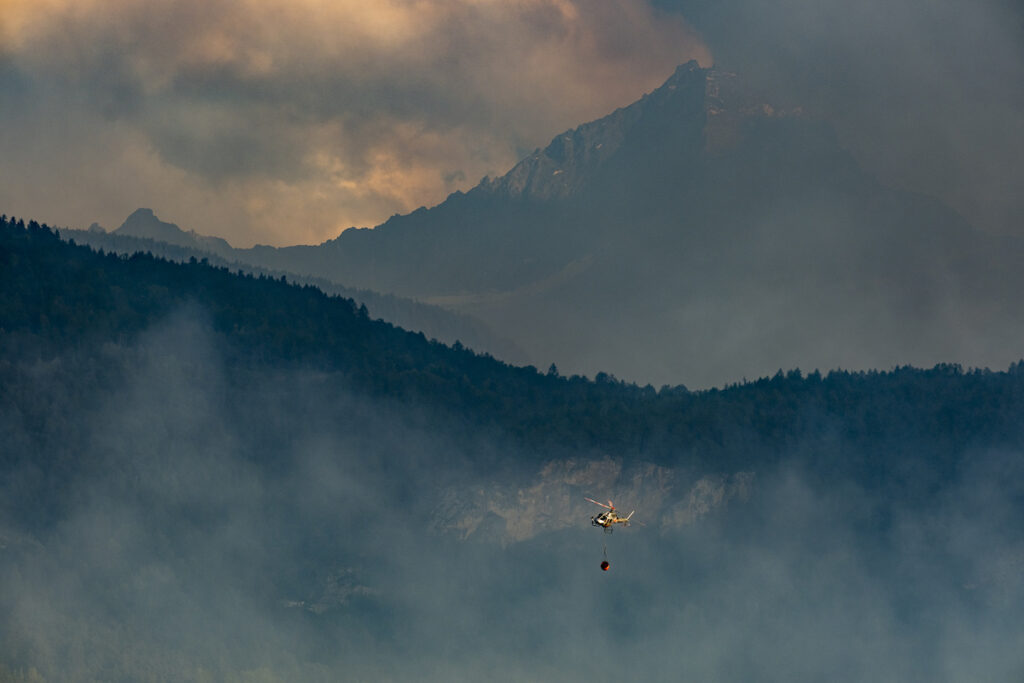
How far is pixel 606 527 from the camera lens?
574 feet
